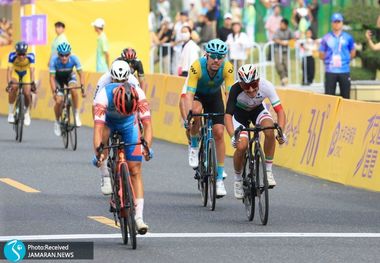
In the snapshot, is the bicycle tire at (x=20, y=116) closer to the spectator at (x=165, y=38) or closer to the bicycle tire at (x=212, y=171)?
the bicycle tire at (x=212, y=171)

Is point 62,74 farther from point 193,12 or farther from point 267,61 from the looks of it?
point 193,12

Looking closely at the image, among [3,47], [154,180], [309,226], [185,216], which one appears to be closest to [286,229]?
[309,226]

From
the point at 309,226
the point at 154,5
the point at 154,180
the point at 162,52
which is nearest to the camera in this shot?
the point at 309,226

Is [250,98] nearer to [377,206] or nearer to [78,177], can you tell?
[377,206]

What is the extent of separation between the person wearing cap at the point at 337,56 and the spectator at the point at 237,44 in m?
6.15

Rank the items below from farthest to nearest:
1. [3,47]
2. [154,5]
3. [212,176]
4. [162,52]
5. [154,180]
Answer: [154,5]
[3,47]
[162,52]
[154,180]
[212,176]

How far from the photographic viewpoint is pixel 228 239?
13.3 meters

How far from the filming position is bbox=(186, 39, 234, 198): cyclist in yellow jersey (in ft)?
52.9

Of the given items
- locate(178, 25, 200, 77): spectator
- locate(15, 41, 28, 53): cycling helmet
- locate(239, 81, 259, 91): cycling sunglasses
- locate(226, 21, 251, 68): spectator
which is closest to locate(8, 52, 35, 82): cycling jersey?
locate(15, 41, 28, 53): cycling helmet

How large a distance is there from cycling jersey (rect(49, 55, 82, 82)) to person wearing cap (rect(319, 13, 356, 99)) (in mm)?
4450

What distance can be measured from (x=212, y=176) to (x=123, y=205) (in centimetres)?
334

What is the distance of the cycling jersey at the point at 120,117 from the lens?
12984 millimetres

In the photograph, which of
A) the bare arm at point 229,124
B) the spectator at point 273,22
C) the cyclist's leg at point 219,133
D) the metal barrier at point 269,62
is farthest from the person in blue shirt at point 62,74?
the spectator at point 273,22

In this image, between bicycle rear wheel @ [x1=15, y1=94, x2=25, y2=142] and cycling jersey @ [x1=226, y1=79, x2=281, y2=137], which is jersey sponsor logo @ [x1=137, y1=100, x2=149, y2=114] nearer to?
cycling jersey @ [x1=226, y1=79, x2=281, y2=137]
